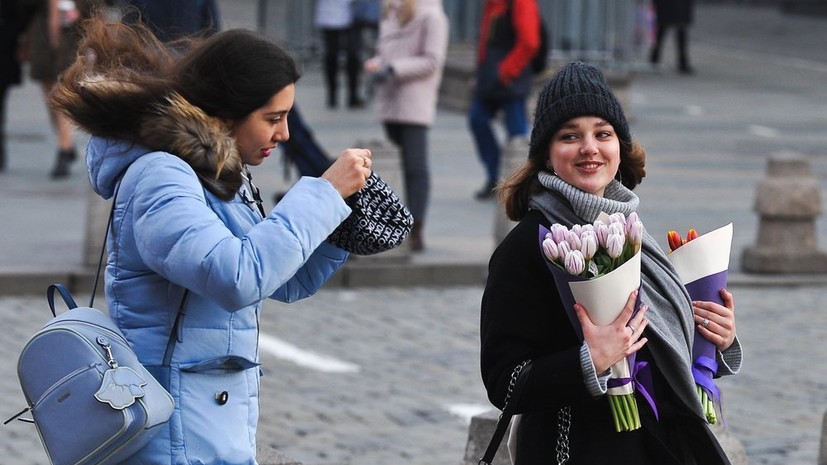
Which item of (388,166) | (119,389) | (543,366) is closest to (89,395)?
(119,389)

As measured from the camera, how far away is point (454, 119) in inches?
763

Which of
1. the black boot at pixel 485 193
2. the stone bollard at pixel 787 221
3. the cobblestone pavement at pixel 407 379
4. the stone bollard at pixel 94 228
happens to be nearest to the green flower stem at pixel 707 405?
the cobblestone pavement at pixel 407 379

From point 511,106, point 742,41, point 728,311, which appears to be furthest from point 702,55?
point 728,311

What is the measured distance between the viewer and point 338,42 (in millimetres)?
19406

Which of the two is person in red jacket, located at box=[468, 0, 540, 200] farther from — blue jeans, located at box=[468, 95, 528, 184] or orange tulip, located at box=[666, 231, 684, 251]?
orange tulip, located at box=[666, 231, 684, 251]

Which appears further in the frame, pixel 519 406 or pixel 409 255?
pixel 409 255

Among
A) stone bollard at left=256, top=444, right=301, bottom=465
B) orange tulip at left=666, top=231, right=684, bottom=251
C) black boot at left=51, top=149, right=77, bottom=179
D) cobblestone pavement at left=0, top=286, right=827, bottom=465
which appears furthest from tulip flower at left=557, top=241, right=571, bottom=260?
black boot at left=51, top=149, right=77, bottom=179

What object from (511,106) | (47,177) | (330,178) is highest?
(330,178)

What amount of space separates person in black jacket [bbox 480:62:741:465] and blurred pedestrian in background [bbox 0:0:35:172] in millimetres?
10755

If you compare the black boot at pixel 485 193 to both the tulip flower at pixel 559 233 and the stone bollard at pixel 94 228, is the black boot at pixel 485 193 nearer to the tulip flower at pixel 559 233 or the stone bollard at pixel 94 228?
the stone bollard at pixel 94 228

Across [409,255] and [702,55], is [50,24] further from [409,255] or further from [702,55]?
[702,55]

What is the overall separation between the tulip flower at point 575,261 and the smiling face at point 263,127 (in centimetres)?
69

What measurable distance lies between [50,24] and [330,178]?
10.3 meters

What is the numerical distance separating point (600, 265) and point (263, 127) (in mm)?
775
